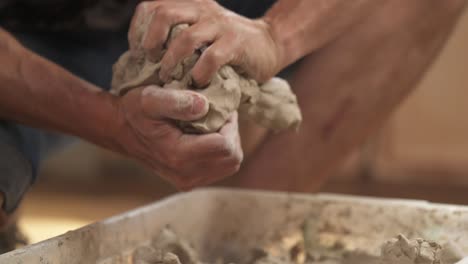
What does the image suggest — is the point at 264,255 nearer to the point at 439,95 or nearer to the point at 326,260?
the point at 326,260

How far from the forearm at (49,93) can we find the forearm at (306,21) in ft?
0.85

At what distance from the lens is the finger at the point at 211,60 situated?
0.81 meters

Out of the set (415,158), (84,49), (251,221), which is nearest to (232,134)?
(251,221)

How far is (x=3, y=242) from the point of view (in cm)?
127

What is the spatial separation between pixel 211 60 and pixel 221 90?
1.6 inches

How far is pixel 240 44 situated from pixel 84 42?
534 millimetres

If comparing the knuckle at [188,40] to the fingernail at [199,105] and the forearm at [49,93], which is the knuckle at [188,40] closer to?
the fingernail at [199,105]

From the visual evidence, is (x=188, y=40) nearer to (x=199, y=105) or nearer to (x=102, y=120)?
(x=199, y=105)

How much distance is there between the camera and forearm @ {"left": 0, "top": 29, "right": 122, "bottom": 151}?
943 millimetres

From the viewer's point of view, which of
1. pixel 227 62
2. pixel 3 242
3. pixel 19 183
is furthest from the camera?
pixel 3 242

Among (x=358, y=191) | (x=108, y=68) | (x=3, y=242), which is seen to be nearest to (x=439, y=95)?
(x=358, y=191)

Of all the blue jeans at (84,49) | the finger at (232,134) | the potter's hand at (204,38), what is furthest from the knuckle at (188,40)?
the blue jeans at (84,49)

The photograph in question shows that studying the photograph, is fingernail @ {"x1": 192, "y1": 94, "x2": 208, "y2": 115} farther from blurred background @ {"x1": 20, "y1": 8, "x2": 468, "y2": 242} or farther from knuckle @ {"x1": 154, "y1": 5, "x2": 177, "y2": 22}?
blurred background @ {"x1": 20, "y1": 8, "x2": 468, "y2": 242}

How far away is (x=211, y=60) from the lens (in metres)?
0.81
